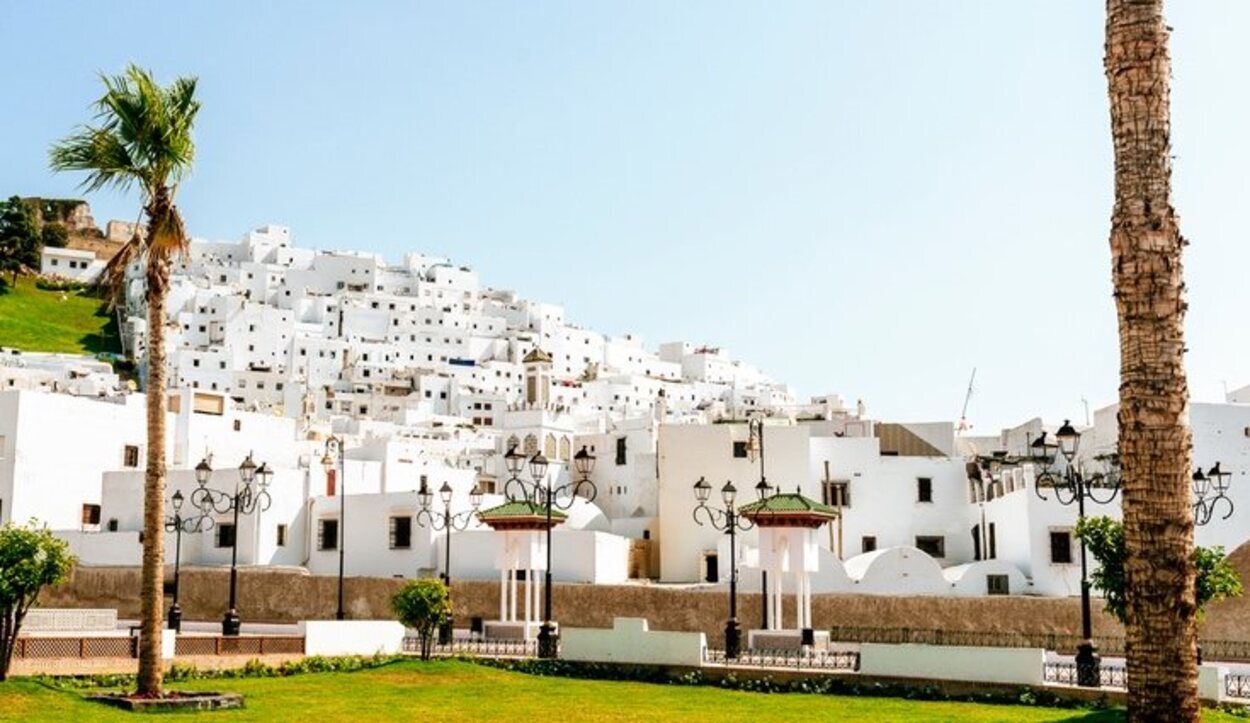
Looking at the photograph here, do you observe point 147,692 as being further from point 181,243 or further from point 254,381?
point 254,381

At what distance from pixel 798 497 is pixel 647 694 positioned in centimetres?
765

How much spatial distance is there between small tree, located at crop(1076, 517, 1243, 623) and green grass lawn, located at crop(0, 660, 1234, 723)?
377 centimetres

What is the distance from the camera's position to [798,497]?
26.4m

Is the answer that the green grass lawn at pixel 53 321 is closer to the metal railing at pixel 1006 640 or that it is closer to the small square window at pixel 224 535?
the small square window at pixel 224 535

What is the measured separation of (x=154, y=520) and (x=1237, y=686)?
1506 centimetres

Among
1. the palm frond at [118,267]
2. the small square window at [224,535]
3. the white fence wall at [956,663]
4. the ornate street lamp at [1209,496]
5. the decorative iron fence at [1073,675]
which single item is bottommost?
the decorative iron fence at [1073,675]

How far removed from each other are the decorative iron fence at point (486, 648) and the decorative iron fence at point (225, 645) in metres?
3.36

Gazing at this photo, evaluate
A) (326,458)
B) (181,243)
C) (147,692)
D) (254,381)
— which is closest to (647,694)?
(147,692)

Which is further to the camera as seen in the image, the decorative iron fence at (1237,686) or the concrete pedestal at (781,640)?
the concrete pedestal at (781,640)

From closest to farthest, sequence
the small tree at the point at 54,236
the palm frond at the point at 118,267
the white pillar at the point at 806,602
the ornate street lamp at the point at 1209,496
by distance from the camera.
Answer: the palm frond at the point at 118,267 < the white pillar at the point at 806,602 < the ornate street lamp at the point at 1209,496 < the small tree at the point at 54,236

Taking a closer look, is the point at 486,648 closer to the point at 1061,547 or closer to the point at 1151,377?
the point at 1061,547

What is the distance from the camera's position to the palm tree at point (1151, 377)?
8812 millimetres

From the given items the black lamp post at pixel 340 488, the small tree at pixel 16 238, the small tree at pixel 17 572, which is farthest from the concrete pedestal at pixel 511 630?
the small tree at pixel 16 238

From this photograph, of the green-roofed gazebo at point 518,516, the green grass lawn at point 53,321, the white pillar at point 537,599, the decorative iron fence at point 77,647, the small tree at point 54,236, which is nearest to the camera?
the decorative iron fence at point 77,647
